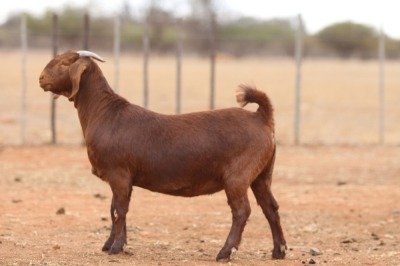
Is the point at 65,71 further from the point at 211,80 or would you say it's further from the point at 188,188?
the point at 211,80

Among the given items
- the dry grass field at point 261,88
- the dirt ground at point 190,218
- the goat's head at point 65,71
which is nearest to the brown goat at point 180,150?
A: the goat's head at point 65,71

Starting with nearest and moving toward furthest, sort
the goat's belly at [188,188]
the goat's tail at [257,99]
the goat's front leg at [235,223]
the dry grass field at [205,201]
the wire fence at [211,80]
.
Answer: the goat's front leg at [235,223] → the goat's belly at [188,188] → the goat's tail at [257,99] → the dry grass field at [205,201] → the wire fence at [211,80]

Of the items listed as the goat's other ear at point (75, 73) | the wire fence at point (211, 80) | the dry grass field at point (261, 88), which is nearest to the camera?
the goat's other ear at point (75, 73)

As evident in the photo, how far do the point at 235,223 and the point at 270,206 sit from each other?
1.99 ft

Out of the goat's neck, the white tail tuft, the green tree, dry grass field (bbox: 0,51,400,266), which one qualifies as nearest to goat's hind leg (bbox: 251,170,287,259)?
dry grass field (bbox: 0,51,400,266)

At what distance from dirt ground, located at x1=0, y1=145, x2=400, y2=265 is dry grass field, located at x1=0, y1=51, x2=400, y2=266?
1 centimetres

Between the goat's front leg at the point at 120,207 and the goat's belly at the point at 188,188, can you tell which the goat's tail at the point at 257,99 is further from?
the goat's front leg at the point at 120,207

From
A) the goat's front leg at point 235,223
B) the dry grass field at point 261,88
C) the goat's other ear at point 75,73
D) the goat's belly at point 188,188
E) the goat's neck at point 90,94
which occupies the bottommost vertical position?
the dry grass field at point 261,88

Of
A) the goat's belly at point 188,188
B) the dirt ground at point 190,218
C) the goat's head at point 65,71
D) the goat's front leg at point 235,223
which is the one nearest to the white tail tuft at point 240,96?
the goat's belly at point 188,188

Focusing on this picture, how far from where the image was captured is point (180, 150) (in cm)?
938

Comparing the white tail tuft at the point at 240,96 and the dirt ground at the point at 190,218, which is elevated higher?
the white tail tuft at the point at 240,96

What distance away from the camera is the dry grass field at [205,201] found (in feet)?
33.0

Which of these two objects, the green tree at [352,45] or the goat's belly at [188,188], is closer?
the goat's belly at [188,188]

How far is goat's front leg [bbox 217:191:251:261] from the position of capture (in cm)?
928
